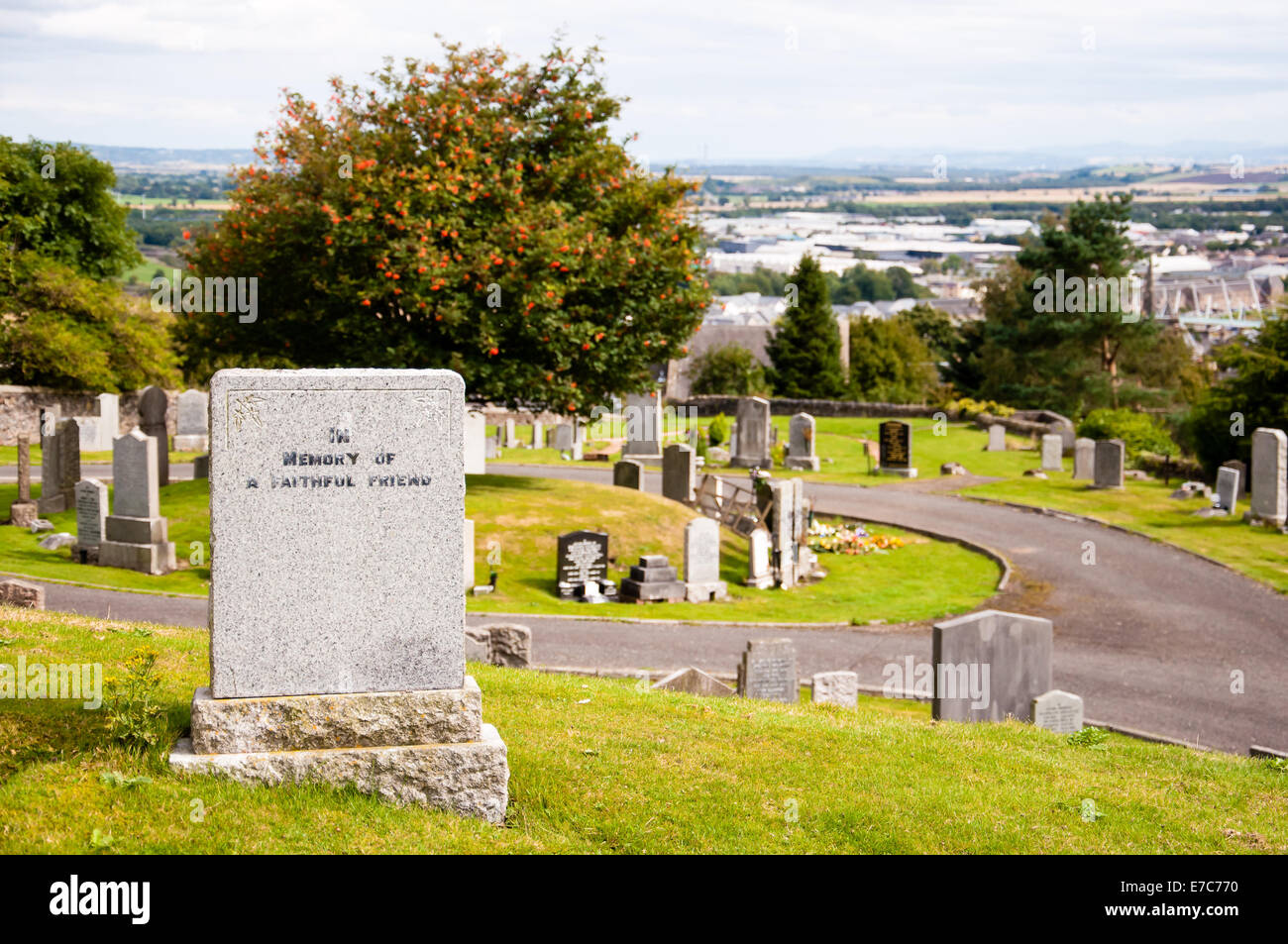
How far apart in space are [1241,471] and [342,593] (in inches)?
1168

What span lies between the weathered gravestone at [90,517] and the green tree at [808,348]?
4547 cm

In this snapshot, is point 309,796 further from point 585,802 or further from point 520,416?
point 520,416

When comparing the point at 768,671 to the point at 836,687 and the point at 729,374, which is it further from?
the point at 729,374

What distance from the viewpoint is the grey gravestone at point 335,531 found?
22.2 ft

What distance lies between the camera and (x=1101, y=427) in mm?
41188

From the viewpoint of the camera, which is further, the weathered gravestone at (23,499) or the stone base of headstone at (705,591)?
the weathered gravestone at (23,499)

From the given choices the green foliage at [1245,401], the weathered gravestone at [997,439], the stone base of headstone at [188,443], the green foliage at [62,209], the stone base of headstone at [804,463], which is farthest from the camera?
the weathered gravestone at [997,439]

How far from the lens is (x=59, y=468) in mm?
24062

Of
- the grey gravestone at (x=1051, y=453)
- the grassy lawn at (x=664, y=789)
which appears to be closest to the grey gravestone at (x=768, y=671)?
the grassy lawn at (x=664, y=789)

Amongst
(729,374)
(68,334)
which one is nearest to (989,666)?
(68,334)

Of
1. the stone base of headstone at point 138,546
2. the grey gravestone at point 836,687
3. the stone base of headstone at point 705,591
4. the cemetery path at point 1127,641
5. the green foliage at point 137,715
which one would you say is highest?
the green foliage at point 137,715

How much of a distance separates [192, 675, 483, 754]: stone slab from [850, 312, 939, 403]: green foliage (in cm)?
6379

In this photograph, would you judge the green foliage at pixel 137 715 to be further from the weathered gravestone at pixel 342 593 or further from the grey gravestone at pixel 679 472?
the grey gravestone at pixel 679 472
